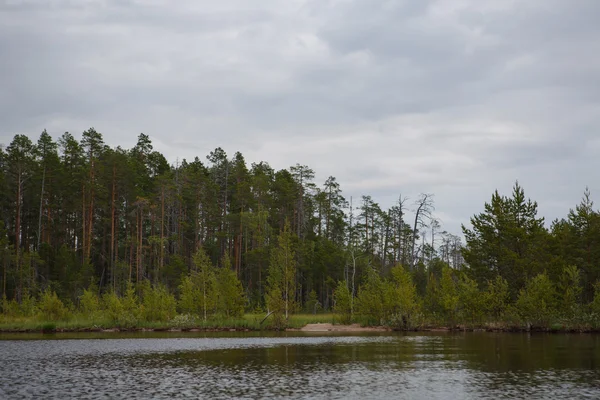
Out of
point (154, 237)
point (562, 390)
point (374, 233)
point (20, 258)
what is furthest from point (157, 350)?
point (374, 233)

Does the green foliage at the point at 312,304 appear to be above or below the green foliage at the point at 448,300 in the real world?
below

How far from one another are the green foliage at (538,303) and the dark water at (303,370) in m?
13.2

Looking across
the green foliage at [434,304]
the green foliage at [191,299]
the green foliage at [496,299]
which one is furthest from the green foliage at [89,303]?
the green foliage at [496,299]

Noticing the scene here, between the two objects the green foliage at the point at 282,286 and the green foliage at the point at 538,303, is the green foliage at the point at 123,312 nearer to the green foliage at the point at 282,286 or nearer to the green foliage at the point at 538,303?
the green foliage at the point at 282,286

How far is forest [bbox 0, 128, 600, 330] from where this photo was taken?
64625mm

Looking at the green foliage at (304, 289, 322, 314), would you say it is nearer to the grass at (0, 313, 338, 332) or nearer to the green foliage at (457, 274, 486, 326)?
the grass at (0, 313, 338, 332)

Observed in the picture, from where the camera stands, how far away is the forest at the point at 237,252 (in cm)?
6462

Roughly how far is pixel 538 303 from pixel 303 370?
124 ft

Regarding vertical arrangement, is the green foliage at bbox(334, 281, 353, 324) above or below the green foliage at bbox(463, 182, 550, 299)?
below

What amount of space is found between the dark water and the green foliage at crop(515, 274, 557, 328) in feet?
43.4

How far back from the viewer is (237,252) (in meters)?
101

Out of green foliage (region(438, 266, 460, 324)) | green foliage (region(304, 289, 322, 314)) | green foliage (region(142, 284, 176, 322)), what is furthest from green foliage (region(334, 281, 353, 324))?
green foliage (region(142, 284, 176, 322))

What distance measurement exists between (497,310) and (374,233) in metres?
64.7

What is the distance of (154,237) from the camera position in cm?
9356
